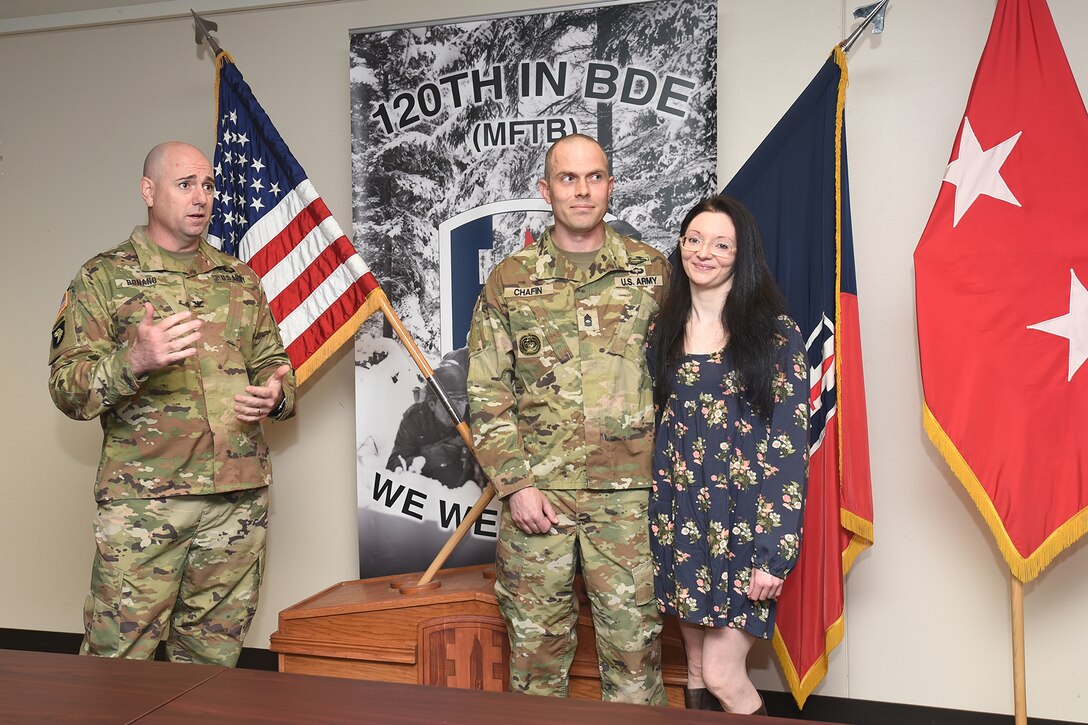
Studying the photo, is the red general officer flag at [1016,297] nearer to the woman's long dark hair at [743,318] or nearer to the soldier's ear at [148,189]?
the woman's long dark hair at [743,318]

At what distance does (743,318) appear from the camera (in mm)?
1936

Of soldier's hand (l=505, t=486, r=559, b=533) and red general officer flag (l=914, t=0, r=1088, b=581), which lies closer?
soldier's hand (l=505, t=486, r=559, b=533)

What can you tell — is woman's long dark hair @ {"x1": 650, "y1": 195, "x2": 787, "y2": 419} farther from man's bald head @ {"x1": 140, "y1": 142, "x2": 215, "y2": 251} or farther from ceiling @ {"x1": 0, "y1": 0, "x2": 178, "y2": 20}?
ceiling @ {"x1": 0, "y1": 0, "x2": 178, "y2": 20}

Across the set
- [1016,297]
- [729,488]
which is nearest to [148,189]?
[729,488]

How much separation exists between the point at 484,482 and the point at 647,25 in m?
1.66

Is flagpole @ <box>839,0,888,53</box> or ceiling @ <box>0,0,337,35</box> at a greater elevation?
ceiling @ <box>0,0,337,35</box>

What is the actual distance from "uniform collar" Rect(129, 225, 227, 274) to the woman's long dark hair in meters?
1.29

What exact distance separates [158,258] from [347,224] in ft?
3.18

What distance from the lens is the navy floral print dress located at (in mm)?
1868

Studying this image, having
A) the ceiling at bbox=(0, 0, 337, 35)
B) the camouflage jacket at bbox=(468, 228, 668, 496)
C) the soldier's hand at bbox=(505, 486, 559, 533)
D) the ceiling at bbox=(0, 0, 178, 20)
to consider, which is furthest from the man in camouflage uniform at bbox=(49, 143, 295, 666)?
the ceiling at bbox=(0, 0, 178, 20)

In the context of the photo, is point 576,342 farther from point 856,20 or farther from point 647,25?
point 856,20

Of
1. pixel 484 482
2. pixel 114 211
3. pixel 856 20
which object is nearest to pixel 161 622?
pixel 484 482

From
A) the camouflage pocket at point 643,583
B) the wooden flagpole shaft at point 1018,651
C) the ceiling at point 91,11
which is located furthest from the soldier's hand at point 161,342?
the wooden flagpole shaft at point 1018,651

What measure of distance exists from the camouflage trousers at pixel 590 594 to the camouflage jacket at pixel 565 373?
0.07 meters
